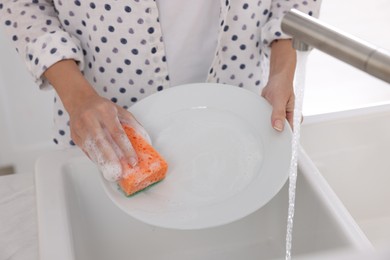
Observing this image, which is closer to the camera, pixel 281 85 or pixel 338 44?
pixel 338 44

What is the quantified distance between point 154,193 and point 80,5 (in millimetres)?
336

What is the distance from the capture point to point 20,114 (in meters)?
1.95

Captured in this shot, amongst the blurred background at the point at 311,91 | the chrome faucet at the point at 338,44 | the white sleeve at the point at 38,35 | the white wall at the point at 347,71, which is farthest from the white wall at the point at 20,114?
the chrome faucet at the point at 338,44

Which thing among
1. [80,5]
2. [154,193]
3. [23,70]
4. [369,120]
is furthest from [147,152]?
[23,70]

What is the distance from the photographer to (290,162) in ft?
2.76

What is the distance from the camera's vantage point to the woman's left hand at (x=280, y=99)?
886 mm

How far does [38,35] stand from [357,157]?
1.87 ft

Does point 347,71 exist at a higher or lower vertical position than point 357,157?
lower

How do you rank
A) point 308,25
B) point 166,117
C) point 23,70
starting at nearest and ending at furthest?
point 308,25 → point 166,117 → point 23,70

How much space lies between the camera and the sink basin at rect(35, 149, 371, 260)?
0.88 metres

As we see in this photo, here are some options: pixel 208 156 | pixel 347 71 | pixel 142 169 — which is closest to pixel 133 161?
pixel 142 169

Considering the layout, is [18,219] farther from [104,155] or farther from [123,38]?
[123,38]

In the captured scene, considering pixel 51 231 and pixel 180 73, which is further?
pixel 180 73

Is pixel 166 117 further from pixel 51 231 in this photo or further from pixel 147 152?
pixel 51 231
